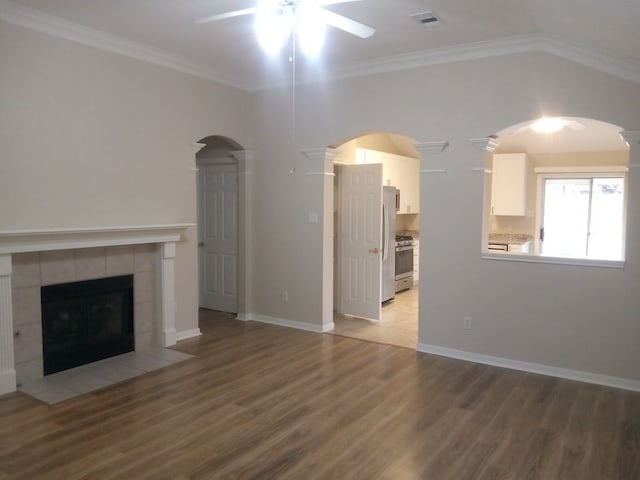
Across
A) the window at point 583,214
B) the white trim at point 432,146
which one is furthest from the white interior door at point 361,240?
the window at point 583,214

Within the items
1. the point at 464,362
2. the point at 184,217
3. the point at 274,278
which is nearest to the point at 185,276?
the point at 184,217

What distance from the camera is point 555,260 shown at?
4355 mm

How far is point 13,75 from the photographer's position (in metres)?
3.91

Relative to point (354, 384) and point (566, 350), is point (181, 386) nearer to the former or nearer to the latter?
point (354, 384)

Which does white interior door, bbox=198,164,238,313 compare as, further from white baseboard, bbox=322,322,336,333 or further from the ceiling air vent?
the ceiling air vent

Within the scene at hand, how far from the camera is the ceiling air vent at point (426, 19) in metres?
3.76

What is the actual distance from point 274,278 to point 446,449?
3.43 m

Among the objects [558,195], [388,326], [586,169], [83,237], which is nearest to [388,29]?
[83,237]

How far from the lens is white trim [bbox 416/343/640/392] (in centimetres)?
412

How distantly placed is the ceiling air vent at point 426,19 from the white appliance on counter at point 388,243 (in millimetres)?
2845

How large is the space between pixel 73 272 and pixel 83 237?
38 cm

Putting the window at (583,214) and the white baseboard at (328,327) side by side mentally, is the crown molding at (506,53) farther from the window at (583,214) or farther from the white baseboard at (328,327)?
the window at (583,214)

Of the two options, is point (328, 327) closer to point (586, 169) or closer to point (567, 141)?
point (567, 141)

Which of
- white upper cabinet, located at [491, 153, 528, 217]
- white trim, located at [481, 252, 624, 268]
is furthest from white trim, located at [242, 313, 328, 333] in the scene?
white upper cabinet, located at [491, 153, 528, 217]
